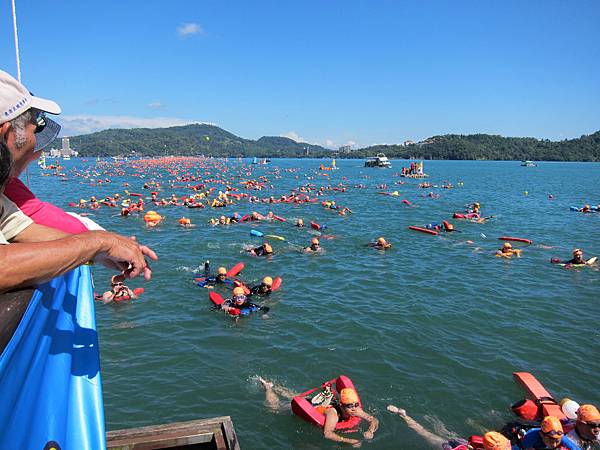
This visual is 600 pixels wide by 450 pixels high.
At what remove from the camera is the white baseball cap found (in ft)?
5.69

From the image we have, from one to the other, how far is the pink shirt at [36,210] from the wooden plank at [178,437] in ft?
12.0

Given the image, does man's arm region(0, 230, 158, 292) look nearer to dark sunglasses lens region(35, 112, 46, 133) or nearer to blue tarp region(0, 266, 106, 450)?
blue tarp region(0, 266, 106, 450)

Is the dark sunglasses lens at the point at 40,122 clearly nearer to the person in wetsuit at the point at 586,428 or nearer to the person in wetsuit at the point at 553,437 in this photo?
the person in wetsuit at the point at 553,437

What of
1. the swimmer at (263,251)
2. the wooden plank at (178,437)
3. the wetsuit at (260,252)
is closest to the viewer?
the wooden plank at (178,437)

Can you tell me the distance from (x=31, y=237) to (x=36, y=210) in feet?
1.24

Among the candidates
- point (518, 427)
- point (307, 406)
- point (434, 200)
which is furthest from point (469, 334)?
point (434, 200)

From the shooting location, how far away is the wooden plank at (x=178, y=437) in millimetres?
5125

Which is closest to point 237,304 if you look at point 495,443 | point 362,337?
point 362,337

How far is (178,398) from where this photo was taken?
9.28m

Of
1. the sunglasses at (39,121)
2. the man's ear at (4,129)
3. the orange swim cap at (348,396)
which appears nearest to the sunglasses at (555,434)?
the orange swim cap at (348,396)

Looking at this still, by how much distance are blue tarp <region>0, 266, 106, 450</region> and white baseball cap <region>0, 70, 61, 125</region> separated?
2.80ft

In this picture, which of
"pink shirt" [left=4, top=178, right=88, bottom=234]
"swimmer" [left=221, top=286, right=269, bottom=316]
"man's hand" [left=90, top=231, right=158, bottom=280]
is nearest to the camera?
"man's hand" [left=90, top=231, right=158, bottom=280]

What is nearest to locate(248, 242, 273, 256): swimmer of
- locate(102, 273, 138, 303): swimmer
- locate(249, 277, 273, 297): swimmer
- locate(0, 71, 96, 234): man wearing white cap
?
locate(249, 277, 273, 297): swimmer

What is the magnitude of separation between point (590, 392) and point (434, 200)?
122 ft
